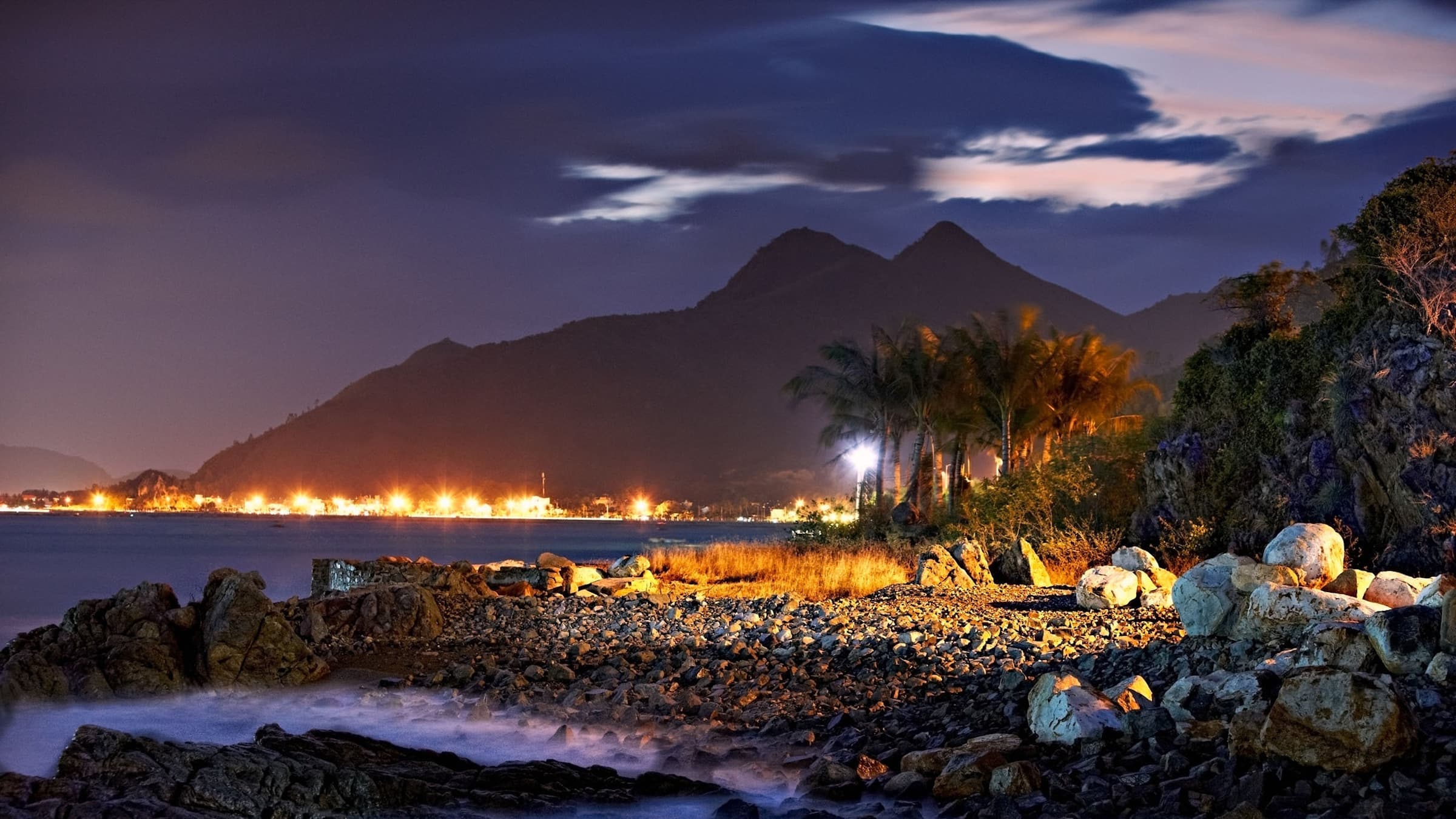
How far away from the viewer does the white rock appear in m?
14.9

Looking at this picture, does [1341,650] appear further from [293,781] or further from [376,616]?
[376,616]

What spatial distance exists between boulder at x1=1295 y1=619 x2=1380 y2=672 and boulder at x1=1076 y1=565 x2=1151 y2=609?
233 inches

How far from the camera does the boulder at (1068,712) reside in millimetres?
8148

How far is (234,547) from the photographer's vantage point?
2992 inches

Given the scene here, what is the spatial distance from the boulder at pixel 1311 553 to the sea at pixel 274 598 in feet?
23.7

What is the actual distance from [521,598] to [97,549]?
63.9 metres

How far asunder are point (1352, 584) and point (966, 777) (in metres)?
6.34

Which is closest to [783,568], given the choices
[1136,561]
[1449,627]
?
[1136,561]

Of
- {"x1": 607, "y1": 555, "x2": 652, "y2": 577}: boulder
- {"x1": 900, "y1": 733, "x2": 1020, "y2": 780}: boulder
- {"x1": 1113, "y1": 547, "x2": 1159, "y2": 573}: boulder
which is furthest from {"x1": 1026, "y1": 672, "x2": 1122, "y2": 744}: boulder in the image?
{"x1": 607, "y1": 555, "x2": 652, "y2": 577}: boulder

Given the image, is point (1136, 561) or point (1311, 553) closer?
point (1311, 553)

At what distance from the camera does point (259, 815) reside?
6.77 m

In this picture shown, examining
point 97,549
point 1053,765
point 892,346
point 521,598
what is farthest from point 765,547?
point 97,549

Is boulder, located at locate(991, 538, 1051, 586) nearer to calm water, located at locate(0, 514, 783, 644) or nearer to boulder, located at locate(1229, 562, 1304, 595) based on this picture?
boulder, located at locate(1229, 562, 1304, 595)

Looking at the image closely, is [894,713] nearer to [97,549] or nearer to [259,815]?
[259,815]
